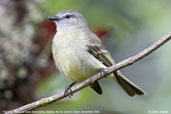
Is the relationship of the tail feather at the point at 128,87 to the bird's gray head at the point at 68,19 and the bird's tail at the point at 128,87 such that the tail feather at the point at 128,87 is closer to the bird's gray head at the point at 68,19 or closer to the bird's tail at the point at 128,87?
the bird's tail at the point at 128,87

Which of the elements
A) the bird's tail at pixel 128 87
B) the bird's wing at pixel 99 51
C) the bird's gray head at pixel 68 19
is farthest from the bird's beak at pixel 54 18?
the bird's tail at pixel 128 87

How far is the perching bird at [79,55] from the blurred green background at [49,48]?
0.34 feet

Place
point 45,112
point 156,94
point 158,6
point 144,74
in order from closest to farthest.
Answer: point 45,112
point 156,94
point 158,6
point 144,74

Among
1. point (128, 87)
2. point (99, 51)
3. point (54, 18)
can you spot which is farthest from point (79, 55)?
point (128, 87)

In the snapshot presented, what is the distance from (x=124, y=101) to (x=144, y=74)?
127 centimetres

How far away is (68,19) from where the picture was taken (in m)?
4.10

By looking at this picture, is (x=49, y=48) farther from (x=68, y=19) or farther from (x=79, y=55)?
(x=79, y=55)

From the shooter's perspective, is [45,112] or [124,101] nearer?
[45,112]

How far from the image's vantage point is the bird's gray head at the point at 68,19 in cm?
390

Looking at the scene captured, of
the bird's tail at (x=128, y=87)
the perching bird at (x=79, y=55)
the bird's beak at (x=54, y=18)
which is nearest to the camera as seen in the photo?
the perching bird at (x=79, y=55)

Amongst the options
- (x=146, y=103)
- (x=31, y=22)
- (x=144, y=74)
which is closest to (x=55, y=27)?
(x=31, y=22)

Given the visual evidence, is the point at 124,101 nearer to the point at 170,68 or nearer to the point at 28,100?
the point at 170,68

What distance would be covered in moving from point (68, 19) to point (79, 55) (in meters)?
0.63

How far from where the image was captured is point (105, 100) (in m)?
4.00
